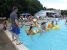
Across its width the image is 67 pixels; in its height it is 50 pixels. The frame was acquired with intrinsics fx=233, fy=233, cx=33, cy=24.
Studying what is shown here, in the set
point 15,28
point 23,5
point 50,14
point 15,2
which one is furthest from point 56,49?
point 50,14

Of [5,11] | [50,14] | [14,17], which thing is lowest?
[50,14]

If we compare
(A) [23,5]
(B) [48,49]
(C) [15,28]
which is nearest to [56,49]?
(B) [48,49]

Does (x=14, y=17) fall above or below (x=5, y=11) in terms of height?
above

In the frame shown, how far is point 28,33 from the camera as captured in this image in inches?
717

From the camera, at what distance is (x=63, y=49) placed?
1183cm

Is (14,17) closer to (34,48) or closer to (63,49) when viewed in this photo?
(34,48)

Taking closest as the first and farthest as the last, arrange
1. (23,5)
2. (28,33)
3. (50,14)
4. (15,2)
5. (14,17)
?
1. (14,17)
2. (28,33)
3. (15,2)
4. (23,5)
5. (50,14)

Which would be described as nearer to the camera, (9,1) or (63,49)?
(63,49)

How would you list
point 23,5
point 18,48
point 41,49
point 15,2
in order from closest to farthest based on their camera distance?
point 18,48 < point 41,49 < point 15,2 < point 23,5

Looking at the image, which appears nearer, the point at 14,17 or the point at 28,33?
the point at 14,17

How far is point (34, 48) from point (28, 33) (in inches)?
263

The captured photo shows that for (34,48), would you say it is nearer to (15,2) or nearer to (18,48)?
(18,48)

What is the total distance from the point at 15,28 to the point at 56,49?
95.2 inches

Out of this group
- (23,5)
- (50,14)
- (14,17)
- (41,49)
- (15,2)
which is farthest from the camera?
(50,14)
